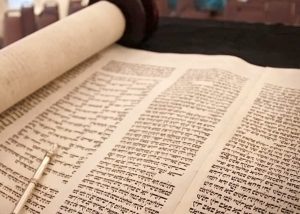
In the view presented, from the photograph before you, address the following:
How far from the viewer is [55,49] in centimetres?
63

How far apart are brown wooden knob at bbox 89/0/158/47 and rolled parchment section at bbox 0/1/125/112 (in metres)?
0.01

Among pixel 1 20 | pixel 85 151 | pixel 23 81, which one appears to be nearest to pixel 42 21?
pixel 1 20

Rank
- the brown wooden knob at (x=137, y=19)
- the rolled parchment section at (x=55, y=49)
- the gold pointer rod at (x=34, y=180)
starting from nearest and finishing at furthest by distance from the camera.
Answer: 1. the gold pointer rod at (x=34, y=180)
2. the rolled parchment section at (x=55, y=49)
3. the brown wooden knob at (x=137, y=19)

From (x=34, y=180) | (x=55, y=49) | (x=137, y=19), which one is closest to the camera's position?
(x=34, y=180)

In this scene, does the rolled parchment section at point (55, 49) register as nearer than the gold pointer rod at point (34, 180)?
No

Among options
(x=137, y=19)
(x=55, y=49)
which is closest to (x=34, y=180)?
(x=55, y=49)

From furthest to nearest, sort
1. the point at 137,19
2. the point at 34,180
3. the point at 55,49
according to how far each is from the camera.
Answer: the point at 137,19 < the point at 55,49 < the point at 34,180

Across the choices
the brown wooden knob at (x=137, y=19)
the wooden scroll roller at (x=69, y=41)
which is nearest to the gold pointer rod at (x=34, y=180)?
the wooden scroll roller at (x=69, y=41)

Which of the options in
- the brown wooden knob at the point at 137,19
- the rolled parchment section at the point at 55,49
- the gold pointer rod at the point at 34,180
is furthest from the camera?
the brown wooden knob at the point at 137,19

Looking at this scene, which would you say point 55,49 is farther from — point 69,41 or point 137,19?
point 137,19

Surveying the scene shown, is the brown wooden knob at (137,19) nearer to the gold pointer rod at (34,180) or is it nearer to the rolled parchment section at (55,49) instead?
the rolled parchment section at (55,49)

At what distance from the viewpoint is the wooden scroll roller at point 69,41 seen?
568 millimetres

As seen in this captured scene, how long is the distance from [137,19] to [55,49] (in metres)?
0.19

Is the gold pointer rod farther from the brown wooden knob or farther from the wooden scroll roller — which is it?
the brown wooden knob
